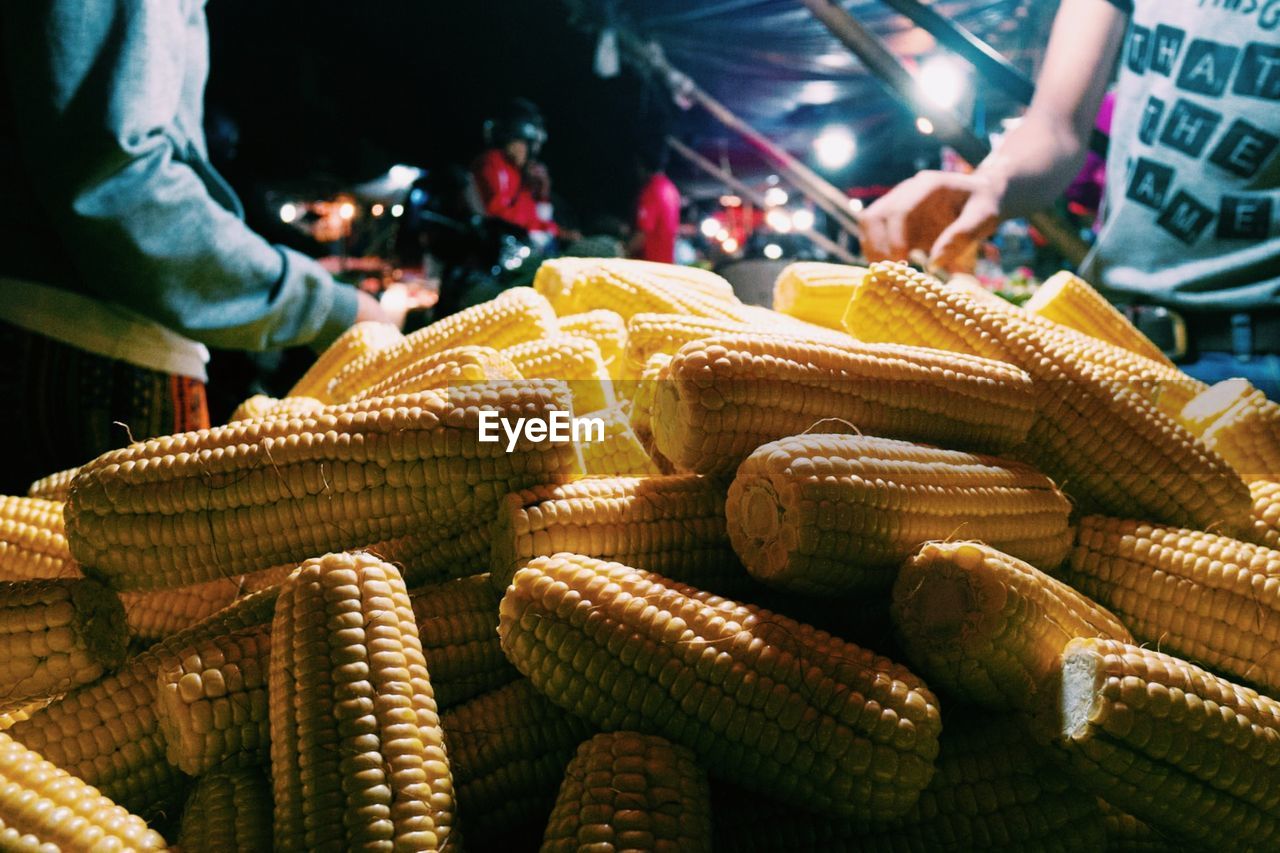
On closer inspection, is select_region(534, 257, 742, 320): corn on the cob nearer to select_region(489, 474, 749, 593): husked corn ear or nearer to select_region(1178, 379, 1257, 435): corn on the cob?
select_region(489, 474, 749, 593): husked corn ear

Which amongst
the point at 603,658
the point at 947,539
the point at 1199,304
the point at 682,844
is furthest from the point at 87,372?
the point at 1199,304

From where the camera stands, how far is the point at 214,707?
3.11ft

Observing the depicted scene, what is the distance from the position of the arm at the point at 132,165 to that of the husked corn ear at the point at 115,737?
156cm

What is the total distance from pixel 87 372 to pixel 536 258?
202cm

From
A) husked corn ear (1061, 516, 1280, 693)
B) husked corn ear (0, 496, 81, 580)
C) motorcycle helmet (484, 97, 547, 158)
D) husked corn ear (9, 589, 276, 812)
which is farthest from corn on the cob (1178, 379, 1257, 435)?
motorcycle helmet (484, 97, 547, 158)

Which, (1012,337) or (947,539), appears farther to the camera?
(1012,337)

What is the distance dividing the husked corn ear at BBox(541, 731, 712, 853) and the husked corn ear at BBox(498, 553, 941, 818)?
4 centimetres

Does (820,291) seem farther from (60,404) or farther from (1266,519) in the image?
(60,404)

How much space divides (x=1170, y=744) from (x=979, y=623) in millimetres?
277

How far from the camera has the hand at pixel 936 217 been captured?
264 centimetres

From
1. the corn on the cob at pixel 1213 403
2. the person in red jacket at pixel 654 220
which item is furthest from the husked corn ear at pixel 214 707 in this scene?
the person in red jacket at pixel 654 220

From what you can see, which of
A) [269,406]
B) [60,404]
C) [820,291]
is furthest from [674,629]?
[60,404]

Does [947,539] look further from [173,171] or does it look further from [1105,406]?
[173,171]

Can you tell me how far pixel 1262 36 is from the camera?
8.20 ft
